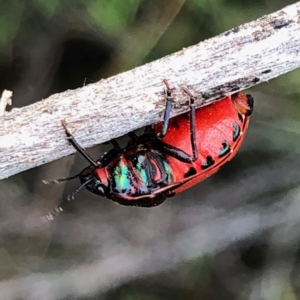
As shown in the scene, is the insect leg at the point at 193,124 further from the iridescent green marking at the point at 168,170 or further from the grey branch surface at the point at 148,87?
the iridescent green marking at the point at 168,170

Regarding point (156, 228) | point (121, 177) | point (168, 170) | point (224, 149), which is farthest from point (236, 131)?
point (156, 228)

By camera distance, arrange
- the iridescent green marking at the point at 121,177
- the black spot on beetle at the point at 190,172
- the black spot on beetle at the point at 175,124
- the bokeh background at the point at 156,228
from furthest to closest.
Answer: the bokeh background at the point at 156,228
the iridescent green marking at the point at 121,177
the black spot on beetle at the point at 190,172
the black spot on beetle at the point at 175,124

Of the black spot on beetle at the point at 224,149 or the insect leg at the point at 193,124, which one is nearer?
the insect leg at the point at 193,124

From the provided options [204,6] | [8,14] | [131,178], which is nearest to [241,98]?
[131,178]

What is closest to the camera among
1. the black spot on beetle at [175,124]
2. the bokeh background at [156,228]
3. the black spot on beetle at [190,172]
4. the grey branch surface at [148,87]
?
the grey branch surface at [148,87]

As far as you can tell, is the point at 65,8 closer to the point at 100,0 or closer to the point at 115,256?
the point at 100,0

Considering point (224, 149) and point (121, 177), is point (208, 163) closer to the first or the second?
point (224, 149)

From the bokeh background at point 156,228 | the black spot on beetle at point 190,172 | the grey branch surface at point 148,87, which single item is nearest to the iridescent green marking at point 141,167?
the black spot on beetle at point 190,172
